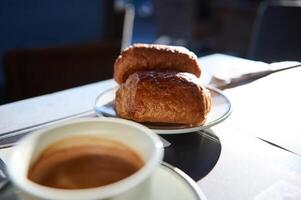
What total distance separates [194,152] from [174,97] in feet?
0.25

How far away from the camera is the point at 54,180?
30 centimetres

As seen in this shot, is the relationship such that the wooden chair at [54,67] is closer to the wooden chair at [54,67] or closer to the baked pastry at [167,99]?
the wooden chair at [54,67]

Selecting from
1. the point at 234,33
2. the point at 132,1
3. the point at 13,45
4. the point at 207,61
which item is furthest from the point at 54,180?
the point at 132,1

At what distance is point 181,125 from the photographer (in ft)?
1.57

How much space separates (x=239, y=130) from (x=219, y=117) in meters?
0.05

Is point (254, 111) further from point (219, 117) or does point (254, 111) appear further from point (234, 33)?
point (234, 33)

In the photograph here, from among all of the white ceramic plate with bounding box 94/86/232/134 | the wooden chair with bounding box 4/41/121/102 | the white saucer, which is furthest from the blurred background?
the white saucer

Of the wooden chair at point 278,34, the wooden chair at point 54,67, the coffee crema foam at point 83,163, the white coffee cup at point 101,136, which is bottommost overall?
the wooden chair at point 54,67

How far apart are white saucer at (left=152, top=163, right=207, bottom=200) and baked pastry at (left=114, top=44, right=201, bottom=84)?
212 millimetres

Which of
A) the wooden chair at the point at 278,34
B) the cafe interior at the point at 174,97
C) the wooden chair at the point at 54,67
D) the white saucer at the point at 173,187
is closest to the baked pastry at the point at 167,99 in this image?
the cafe interior at the point at 174,97

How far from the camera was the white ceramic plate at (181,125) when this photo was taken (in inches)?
18.3

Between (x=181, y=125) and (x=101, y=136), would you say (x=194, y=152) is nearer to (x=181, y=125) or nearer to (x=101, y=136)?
(x=181, y=125)

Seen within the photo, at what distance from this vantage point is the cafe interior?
385 millimetres

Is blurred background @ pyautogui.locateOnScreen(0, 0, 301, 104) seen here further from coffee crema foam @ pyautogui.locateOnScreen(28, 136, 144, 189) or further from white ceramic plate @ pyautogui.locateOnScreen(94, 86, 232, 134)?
coffee crema foam @ pyautogui.locateOnScreen(28, 136, 144, 189)
